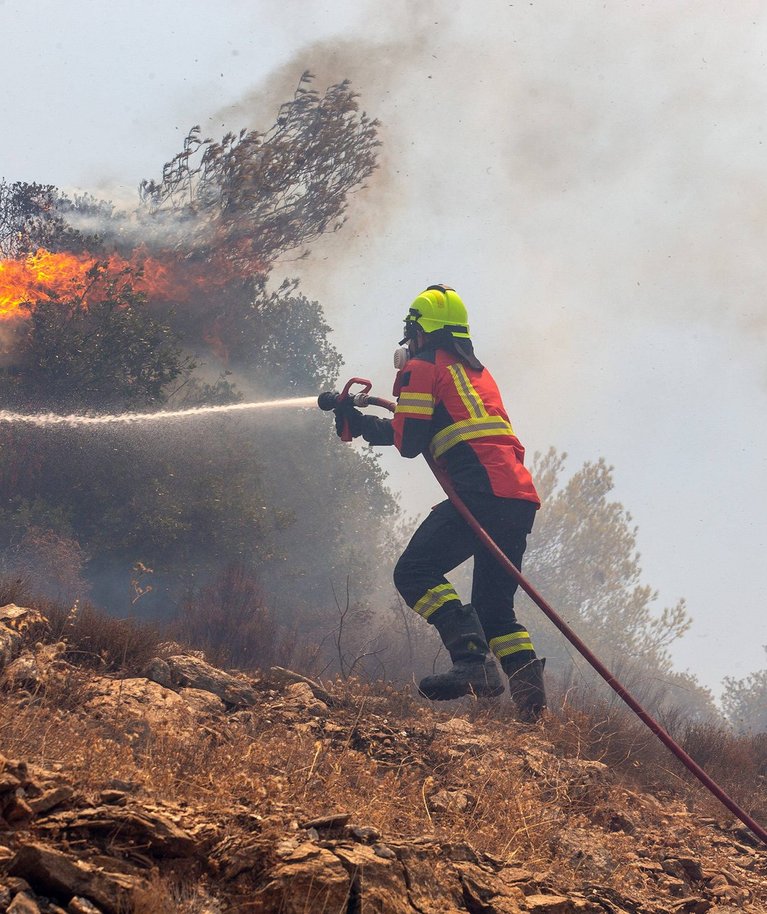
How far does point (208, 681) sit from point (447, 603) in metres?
1.80

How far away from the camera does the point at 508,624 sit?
248 inches

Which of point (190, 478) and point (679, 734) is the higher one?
point (190, 478)

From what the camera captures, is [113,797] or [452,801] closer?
[113,797]

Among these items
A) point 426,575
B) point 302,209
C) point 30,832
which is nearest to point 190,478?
point 302,209

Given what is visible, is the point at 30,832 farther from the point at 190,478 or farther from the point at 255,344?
the point at 255,344

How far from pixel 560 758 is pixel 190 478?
761 centimetres

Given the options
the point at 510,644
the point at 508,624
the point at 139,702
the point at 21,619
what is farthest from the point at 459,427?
the point at 21,619

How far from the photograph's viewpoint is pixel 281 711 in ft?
16.5

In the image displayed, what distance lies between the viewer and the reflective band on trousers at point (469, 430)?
6328mm

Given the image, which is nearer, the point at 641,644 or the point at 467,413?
the point at 467,413

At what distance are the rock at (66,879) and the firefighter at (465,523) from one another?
3.75m

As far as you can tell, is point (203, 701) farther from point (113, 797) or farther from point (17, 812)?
point (17, 812)

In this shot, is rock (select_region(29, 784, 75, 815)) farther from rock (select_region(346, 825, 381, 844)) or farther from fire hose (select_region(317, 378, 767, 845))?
fire hose (select_region(317, 378, 767, 845))

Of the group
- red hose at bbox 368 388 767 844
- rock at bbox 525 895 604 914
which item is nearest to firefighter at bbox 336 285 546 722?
red hose at bbox 368 388 767 844
